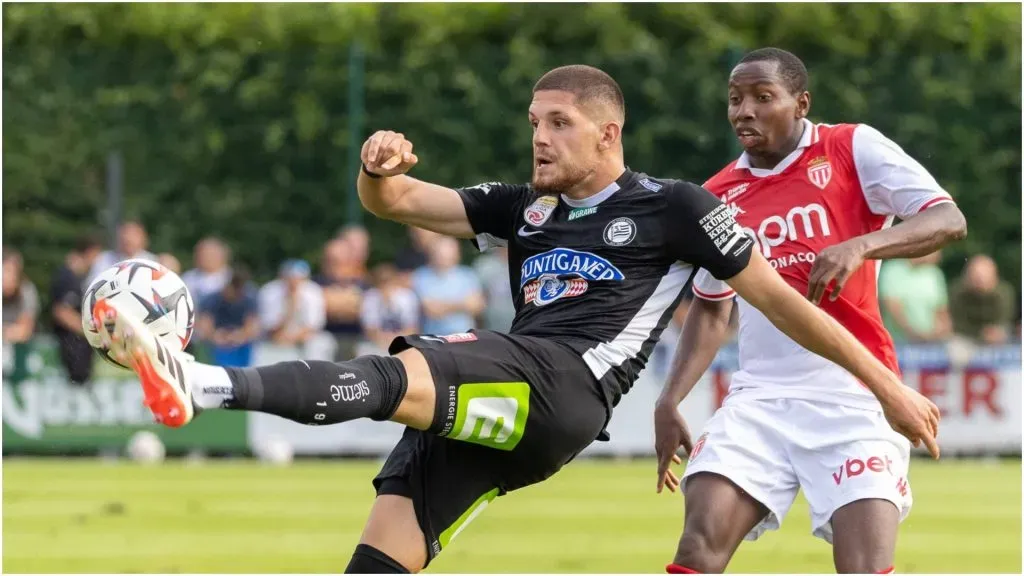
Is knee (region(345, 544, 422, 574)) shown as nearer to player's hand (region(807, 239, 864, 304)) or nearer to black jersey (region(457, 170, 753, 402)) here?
black jersey (region(457, 170, 753, 402))

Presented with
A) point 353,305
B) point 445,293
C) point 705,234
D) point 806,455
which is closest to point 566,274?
point 705,234

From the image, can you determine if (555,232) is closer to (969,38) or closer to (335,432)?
(335,432)

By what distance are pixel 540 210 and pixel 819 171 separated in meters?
1.27

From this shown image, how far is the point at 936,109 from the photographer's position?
60.6 ft

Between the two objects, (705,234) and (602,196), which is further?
(602,196)

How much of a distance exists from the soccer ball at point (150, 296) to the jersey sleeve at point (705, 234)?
1790mm

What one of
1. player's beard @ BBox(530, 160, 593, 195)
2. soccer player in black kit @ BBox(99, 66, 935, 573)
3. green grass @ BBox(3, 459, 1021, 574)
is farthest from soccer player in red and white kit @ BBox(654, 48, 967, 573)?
green grass @ BBox(3, 459, 1021, 574)

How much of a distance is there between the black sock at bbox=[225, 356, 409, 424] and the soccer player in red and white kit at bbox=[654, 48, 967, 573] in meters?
1.58

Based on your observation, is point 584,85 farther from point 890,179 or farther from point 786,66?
point 890,179

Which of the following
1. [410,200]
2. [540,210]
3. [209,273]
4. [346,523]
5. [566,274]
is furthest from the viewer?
[209,273]

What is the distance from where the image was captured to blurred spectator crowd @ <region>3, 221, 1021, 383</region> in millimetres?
15539

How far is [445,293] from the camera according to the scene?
610 inches

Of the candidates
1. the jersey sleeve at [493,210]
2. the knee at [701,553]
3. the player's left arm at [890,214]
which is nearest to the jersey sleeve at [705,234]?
the player's left arm at [890,214]

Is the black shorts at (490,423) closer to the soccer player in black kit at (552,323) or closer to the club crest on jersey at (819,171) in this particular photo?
the soccer player in black kit at (552,323)
